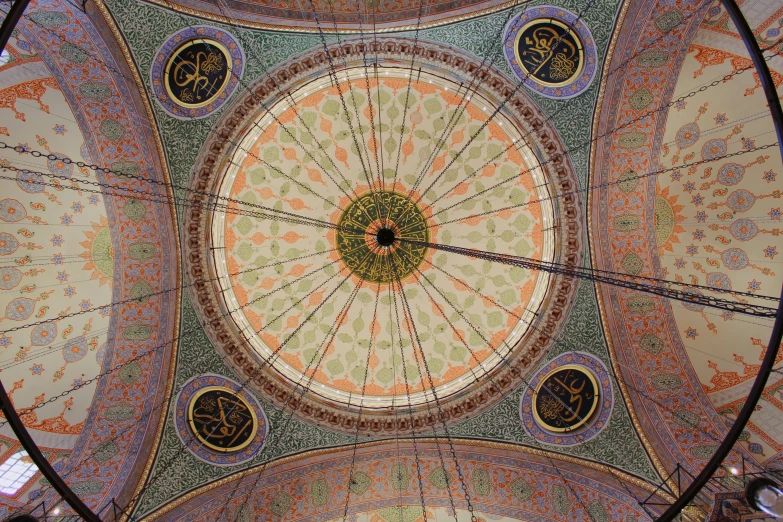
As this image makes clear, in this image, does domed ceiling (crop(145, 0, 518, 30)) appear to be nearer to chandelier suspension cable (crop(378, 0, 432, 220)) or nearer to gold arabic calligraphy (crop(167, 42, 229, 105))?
chandelier suspension cable (crop(378, 0, 432, 220))

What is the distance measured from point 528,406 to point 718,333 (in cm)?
331

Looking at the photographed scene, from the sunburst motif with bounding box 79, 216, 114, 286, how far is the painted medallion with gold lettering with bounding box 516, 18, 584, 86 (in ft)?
23.7

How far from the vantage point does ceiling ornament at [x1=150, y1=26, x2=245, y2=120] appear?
7.67m

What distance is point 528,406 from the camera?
9.18 m

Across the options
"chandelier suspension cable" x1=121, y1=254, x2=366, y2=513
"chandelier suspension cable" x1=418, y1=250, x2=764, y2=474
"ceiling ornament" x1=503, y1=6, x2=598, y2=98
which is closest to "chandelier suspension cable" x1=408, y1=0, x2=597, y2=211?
"ceiling ornament" x1=503, y1=6, x2=598, y2=98

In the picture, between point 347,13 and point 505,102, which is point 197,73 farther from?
point 505,102

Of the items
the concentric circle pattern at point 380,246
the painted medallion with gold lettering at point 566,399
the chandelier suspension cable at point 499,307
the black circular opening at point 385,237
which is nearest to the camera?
the black circular opening at point 385,237

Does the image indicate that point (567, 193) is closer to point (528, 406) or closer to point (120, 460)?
point (528, 406)

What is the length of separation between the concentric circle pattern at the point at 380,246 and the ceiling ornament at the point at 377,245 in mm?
30

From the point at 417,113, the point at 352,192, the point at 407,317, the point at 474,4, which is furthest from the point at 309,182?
the point at 474,4

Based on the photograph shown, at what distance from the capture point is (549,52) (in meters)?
7.95

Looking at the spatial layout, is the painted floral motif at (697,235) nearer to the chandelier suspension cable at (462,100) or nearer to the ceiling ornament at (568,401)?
the ceiling ornament at (568,401)

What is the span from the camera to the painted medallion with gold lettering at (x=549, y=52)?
7750 mm

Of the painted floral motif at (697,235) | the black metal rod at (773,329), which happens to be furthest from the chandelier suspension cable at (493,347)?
the black metal rod at (773,329)
